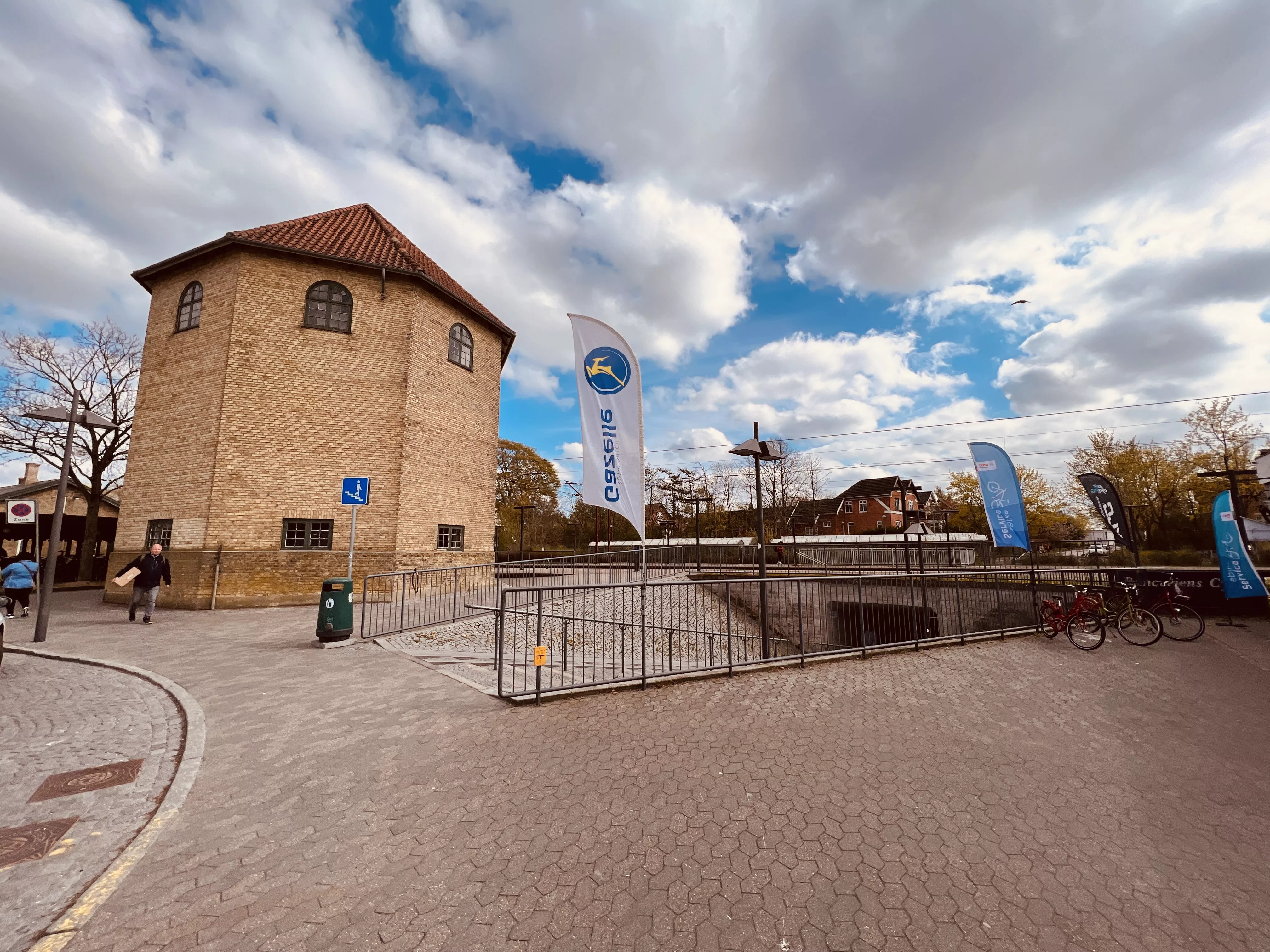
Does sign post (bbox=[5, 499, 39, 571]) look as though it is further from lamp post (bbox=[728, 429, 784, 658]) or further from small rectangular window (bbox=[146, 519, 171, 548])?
lamp post (bbox=[728, 429, 784, 658])

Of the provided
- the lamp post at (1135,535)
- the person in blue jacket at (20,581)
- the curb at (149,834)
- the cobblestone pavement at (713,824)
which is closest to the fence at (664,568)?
the lamp post at (1135,535)

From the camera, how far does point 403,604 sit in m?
9.25

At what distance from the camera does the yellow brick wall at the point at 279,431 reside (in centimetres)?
1393

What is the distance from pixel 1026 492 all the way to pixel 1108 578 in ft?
130

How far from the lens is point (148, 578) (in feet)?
36.7

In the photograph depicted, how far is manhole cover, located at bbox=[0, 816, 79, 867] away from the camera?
117 inches

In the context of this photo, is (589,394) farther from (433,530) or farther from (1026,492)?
(1026,492)

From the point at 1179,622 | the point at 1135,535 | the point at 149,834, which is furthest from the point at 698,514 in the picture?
the point at 149,834

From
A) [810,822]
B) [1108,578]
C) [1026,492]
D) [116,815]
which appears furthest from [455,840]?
[1026,492]

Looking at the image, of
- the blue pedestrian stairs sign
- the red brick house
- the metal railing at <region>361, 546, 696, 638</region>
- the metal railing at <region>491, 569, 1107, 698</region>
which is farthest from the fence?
the red brick house

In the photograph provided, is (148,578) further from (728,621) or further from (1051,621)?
(1051,621)

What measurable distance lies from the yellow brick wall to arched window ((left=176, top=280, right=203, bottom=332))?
0.24 metres

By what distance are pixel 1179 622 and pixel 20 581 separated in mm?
25988

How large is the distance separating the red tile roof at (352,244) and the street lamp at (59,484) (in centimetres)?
730
